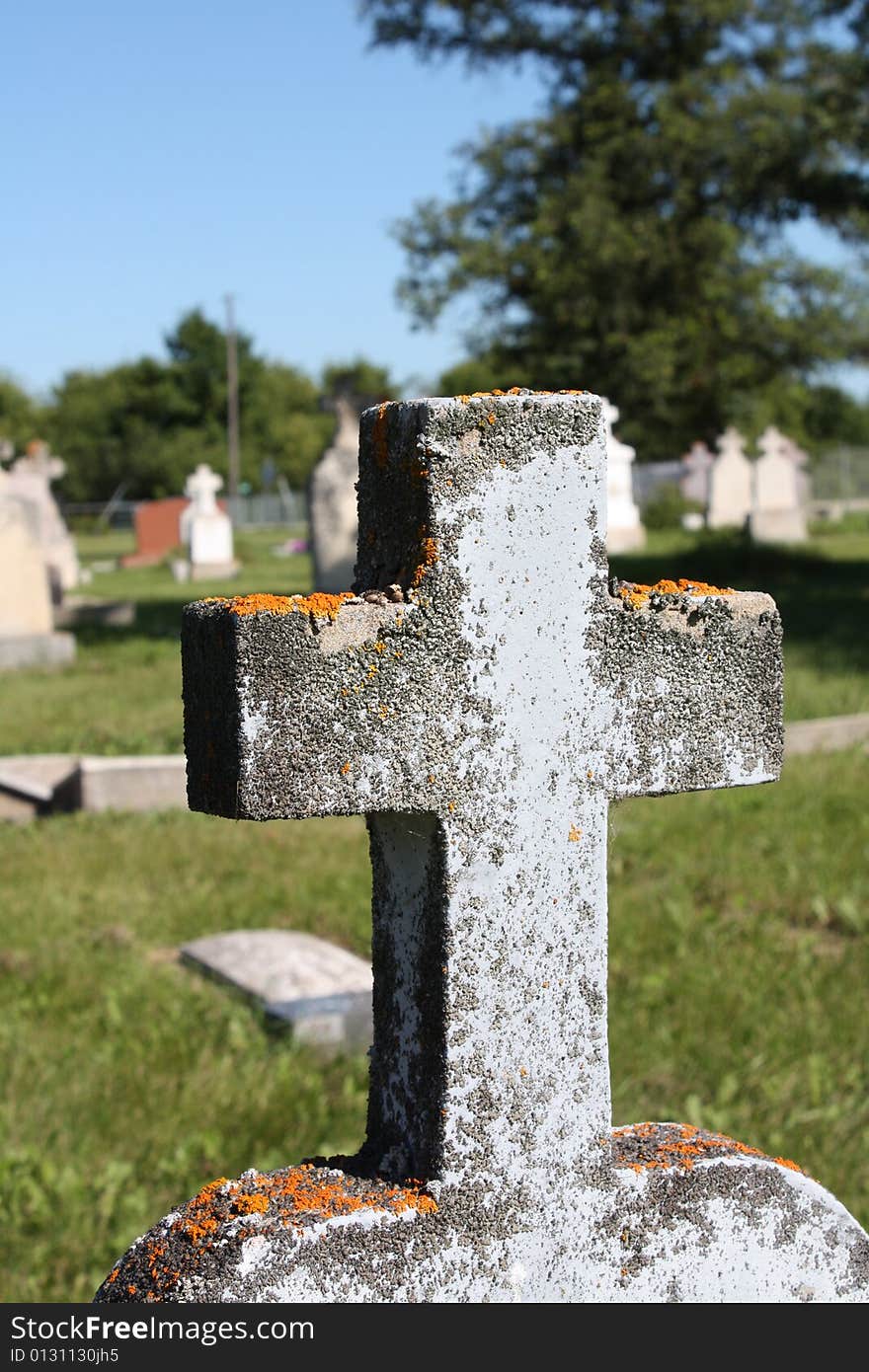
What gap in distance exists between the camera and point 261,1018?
15.3ft

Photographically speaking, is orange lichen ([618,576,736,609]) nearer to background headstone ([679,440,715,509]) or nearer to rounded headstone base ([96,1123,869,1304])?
rounded headstone base ([96,1123,869,1304])

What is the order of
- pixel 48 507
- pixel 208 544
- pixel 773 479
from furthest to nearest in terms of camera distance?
pixel 208 544, pixel 773 479, pixel 48 507

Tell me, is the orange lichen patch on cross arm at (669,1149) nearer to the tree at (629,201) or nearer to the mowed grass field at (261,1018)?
the mowed grass field at (261,1018)

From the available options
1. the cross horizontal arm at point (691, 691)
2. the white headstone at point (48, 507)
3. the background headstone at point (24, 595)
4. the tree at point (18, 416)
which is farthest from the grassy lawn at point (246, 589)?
the tree at point (18, 416)

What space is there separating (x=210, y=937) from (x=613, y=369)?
2113cm

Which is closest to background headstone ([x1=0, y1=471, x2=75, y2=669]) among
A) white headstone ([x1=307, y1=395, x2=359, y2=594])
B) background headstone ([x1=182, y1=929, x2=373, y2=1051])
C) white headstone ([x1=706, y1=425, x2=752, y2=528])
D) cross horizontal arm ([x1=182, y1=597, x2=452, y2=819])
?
white headstone ([x1=307, y1=395, x2=359, y2=594])

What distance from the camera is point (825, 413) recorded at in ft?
191

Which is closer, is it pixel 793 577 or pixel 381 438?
pixel 381 438

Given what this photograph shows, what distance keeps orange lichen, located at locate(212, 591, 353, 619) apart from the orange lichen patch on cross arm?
2.65 feet

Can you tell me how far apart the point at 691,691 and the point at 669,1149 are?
60 cm

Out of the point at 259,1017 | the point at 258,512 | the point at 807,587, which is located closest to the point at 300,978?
the point at 259,1017

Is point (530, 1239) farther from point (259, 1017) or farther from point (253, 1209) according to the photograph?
point (259, 1017)

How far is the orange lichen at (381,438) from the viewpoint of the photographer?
177 centimetres
